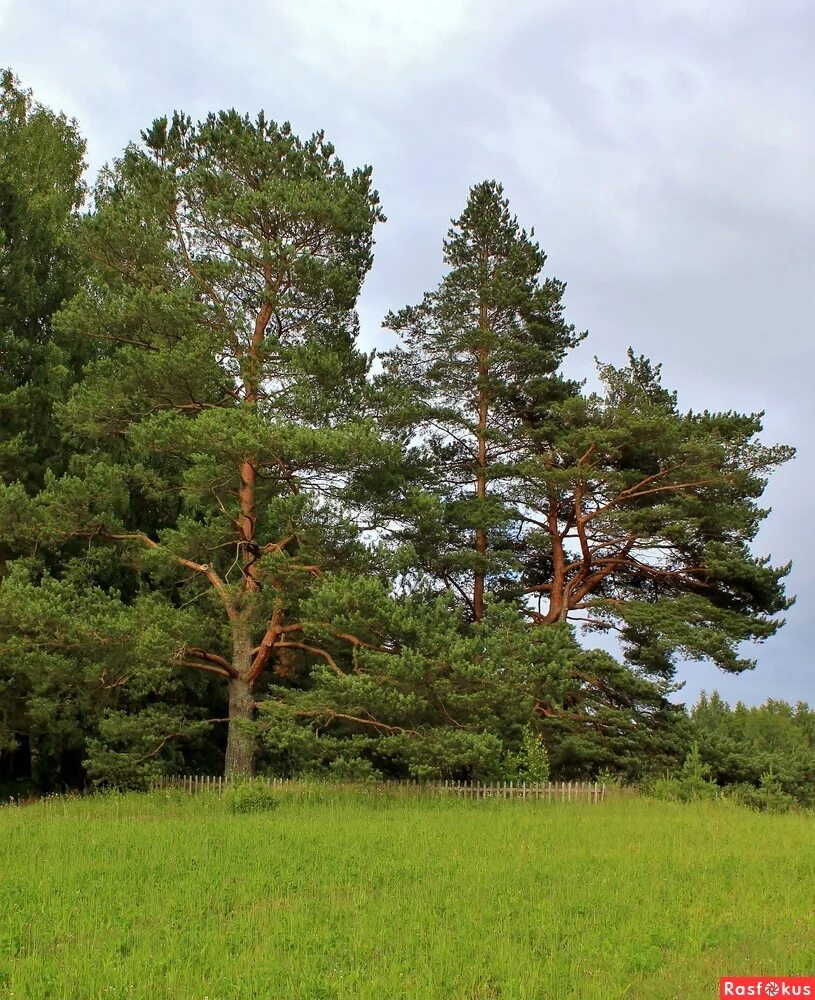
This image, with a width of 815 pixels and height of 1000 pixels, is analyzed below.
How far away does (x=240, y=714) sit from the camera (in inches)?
854

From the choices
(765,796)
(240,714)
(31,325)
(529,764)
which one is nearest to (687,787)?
(765,796)

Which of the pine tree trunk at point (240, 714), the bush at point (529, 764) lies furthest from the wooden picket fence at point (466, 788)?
the pine tree trunk at point (240, 714)

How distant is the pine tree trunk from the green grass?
5665 mm

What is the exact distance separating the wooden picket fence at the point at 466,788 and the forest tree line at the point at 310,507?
29.4 inches

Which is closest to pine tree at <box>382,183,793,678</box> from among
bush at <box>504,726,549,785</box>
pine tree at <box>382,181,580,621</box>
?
pine tree at <box>382,181,580,621</box>

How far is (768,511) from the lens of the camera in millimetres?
25969

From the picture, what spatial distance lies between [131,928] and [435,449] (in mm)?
21514

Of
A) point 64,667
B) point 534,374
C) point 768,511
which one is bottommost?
point 64,667

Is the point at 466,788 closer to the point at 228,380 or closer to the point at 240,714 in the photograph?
the point at 240,714

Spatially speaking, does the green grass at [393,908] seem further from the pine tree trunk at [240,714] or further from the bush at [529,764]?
the bush at [529,764]

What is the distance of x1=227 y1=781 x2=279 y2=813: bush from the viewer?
56.8 feet

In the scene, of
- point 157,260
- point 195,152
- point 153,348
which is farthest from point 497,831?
point 195,152

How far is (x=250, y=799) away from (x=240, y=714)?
4413 mm

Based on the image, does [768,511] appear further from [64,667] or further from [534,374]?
[64,667]
